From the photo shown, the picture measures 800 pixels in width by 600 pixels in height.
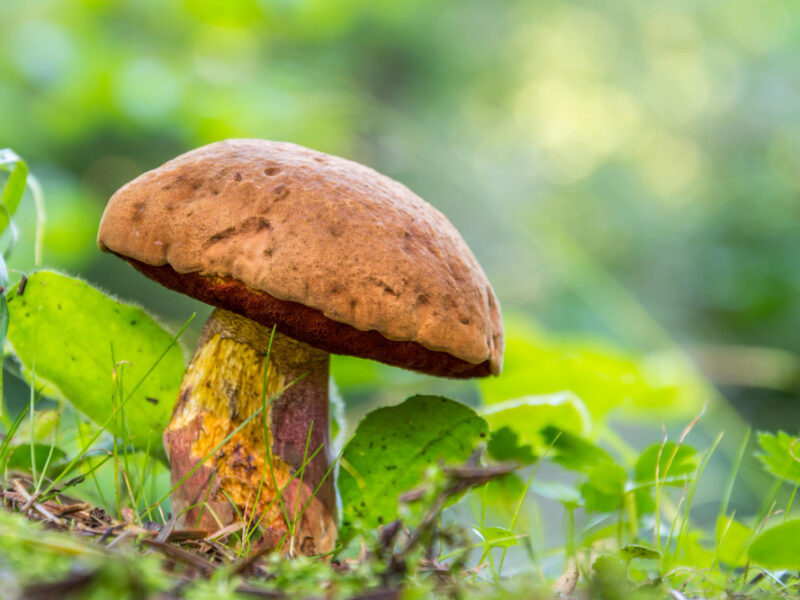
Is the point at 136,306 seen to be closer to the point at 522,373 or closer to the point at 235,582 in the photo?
the point at 235,582

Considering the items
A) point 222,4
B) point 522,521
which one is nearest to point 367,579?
point 522,521

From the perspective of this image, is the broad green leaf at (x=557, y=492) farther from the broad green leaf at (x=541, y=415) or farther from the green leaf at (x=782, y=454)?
the green leaf at (x=782, y=454)

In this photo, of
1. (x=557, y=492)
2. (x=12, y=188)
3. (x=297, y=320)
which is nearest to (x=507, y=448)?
(x=557, y=492)

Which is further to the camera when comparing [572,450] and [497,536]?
[572,450]

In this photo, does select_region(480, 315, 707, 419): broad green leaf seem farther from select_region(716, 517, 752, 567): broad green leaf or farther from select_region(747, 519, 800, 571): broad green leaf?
select_region(747, 519, 800, 571): broad green leaf

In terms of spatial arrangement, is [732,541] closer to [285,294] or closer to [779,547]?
[779,547]

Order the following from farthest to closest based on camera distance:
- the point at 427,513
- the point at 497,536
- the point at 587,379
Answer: the point at 587,379
the point at 497,536
the point at 427,513

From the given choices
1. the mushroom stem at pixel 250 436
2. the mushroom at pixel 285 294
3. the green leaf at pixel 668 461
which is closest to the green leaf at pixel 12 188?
the mushroom at pixel 285 294
